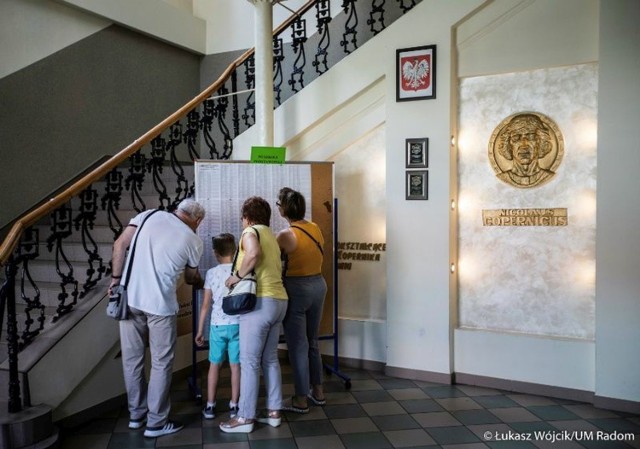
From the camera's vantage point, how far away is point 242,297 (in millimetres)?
3715

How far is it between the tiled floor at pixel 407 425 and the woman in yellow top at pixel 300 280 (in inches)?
18.5

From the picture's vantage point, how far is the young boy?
407cm

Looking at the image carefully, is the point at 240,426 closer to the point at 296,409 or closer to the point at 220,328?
the point at 296,409

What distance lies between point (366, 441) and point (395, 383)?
133cm

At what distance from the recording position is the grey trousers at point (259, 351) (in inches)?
150

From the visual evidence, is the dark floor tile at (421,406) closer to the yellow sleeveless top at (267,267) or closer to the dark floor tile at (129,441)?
the yellow sleeveless top at (267,267)

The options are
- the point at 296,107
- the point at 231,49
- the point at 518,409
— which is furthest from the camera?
the point at 231,49

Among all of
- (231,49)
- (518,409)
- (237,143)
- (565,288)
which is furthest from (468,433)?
(231,49)

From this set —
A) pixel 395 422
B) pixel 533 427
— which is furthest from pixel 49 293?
pixel 533 427

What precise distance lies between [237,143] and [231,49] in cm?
277

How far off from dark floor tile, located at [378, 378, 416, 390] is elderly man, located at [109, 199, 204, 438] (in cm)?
197

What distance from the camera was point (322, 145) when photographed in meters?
5.82

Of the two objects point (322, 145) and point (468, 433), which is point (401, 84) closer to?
point (322, 145)

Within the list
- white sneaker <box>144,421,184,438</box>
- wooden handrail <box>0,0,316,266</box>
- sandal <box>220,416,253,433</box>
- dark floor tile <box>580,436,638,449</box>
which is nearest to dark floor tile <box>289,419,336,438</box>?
Answer: sandal <box>220,416,253,433</box>
